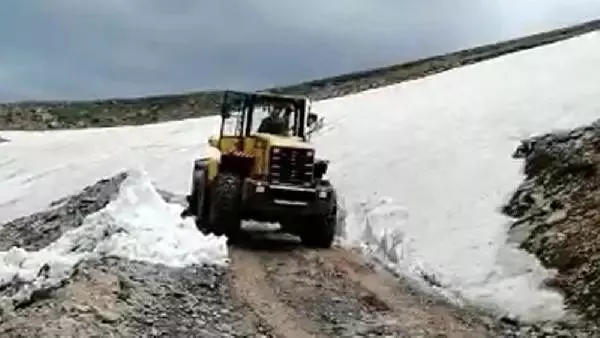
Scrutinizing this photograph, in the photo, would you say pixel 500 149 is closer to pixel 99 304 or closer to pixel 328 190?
pixel 328 190

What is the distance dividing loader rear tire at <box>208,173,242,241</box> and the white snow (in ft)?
3.53

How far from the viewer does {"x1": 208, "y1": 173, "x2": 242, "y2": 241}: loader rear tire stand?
1811 centimetres

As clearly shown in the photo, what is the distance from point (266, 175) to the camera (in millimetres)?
18234

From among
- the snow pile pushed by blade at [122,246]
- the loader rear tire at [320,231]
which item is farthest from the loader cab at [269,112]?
the snow pile pushed by blade at [122,246]

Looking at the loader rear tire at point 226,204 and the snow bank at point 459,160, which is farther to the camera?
the loader rear tire at point 226,204

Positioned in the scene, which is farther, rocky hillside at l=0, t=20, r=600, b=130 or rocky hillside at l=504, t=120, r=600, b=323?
rocky hillside at l=0, t=20, r=600, b=130

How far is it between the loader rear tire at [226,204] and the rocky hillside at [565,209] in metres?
5.09

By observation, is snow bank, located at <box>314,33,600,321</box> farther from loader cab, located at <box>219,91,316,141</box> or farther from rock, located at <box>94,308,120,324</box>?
rock, located at <box>94,308,120,324</box>

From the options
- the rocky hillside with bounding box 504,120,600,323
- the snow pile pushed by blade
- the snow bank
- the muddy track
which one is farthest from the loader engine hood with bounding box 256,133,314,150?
the rocky hillside with bounding box 504,120,600,323

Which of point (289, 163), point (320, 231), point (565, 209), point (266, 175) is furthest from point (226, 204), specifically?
point (565, 209)

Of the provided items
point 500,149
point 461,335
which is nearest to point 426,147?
point 500,149

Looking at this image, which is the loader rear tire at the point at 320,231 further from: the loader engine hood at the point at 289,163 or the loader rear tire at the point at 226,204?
the loader rear tire at the point at 226,204

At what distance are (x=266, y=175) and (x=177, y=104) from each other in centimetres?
4877

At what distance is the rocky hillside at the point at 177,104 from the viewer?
55.3 m
